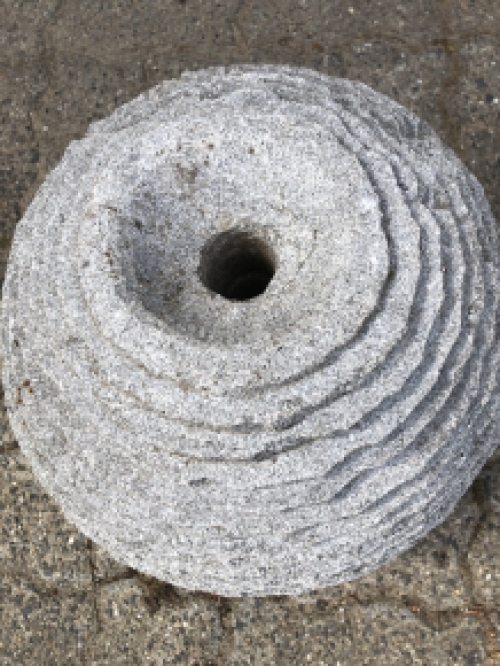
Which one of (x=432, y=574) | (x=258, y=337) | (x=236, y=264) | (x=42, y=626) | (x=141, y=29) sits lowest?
(x=42, y=626)

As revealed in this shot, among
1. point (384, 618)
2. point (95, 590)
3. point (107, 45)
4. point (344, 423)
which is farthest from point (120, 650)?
point (107, 45)

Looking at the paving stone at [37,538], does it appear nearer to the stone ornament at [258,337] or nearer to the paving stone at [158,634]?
the paving stone at [158,634]

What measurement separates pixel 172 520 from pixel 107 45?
1467mm

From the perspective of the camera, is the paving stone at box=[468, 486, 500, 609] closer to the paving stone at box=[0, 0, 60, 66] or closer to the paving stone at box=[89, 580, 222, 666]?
the paving stone at box=[89, 580, 222, 666]

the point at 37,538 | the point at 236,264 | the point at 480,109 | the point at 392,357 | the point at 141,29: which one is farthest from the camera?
the point at 141,29

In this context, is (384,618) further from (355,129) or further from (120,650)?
(355,129)

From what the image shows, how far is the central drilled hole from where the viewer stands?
118cm

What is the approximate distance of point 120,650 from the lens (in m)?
1.60

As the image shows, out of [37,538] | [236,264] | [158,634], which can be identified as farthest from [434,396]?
[37,538]

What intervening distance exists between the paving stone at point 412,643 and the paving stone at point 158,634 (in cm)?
32

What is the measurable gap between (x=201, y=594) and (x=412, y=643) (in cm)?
48

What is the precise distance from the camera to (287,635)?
1.58 meters

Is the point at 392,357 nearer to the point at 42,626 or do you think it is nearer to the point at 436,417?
the point at 436,417

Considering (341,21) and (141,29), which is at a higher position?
A: (341,21)
